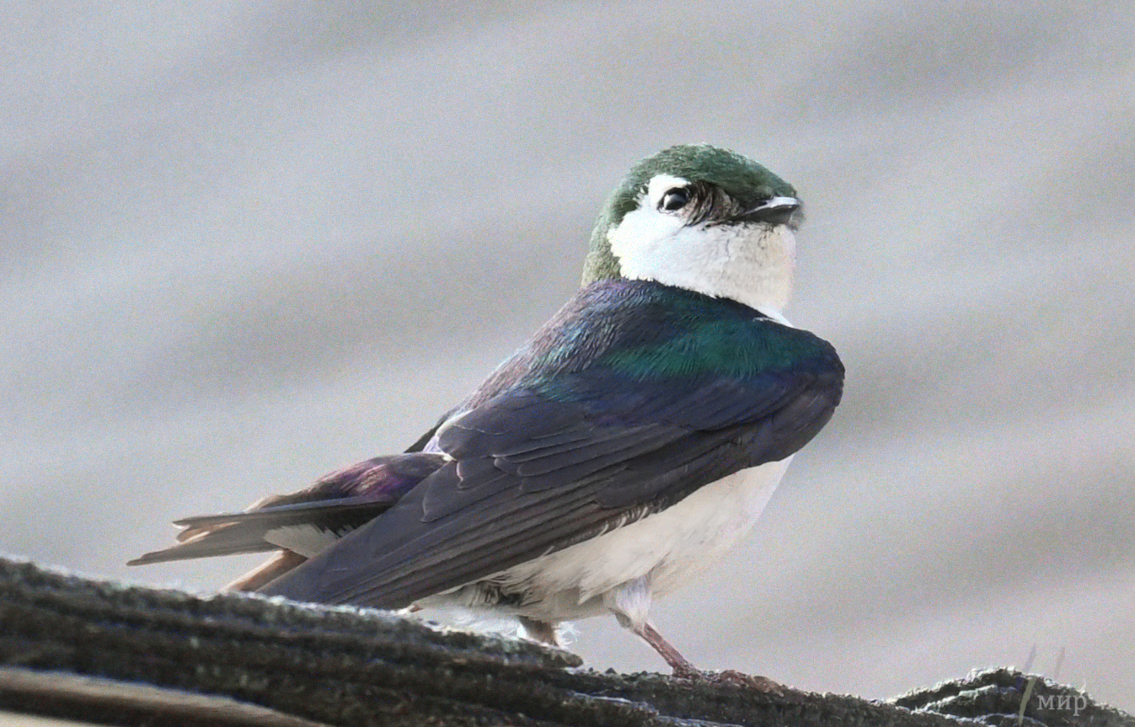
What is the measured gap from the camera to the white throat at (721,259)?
2.46 m

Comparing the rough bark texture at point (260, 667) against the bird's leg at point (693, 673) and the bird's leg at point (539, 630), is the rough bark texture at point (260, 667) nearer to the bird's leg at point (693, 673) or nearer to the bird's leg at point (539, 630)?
the bird's leg at point (693, 673)

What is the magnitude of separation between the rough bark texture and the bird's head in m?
1.16

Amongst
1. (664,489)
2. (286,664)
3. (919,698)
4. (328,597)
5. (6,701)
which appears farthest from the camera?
(664,489)

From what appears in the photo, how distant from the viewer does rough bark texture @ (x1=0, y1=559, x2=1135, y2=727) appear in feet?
3.09

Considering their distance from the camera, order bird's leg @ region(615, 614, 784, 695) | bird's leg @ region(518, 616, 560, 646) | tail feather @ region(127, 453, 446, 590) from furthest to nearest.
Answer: bird's leg @ region(518, 616, 560, 646), tail feather @ region(127, 453, 446, 590), bird's leg @ region(615, 614, 784, 695)

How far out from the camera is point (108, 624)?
0.96m

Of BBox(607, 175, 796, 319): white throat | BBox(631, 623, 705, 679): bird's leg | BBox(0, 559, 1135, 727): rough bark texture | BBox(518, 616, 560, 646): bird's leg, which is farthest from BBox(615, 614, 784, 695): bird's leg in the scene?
BBox(607, 175, 796, 319): white throat

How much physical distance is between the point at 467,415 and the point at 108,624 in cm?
110

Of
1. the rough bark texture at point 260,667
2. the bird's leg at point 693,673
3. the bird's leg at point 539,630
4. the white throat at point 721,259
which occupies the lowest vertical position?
the rough bark texture at point 260,667

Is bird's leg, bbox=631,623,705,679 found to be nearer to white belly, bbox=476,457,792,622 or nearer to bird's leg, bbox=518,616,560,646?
white belly, bbox=476,457,792,622

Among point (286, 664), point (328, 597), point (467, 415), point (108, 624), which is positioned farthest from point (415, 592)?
point (108, 624)

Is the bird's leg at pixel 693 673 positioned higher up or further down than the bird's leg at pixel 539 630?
further down

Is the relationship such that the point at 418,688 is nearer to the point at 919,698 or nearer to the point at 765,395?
the point at 919,698

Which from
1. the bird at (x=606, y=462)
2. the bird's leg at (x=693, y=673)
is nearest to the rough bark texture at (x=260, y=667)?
the bird's leg at (x=693, y=673)
